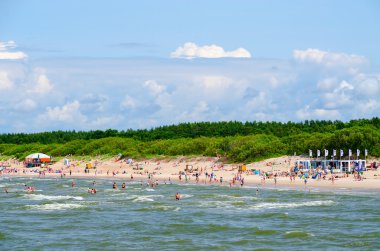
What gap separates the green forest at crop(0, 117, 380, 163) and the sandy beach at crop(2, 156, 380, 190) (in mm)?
2731

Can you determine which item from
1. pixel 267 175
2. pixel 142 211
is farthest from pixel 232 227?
pixel 267 175

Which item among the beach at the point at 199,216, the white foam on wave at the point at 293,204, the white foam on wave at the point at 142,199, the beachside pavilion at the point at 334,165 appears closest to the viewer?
the beach at the point at 199,216

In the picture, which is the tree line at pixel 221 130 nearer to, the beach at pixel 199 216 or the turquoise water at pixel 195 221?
the beach at pixel 199 216

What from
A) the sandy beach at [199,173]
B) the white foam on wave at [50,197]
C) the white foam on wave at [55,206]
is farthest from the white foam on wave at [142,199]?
the sandy beach at [199,173]

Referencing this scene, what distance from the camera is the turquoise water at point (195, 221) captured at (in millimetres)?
33469

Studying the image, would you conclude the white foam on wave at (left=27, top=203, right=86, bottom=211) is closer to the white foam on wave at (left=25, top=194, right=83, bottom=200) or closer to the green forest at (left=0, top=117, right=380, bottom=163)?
the white foam on wave at (left=25, top=194, right=83, bottom=200)

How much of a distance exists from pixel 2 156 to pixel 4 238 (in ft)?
384

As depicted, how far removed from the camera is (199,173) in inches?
3396

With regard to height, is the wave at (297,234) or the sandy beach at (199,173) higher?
the sandy beach at (199,173)

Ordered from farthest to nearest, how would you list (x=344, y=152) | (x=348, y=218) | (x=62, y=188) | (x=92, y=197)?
(x=344, y=152) → (x=62, y=188) → (x=92, y=197) → (x=348, y=218)

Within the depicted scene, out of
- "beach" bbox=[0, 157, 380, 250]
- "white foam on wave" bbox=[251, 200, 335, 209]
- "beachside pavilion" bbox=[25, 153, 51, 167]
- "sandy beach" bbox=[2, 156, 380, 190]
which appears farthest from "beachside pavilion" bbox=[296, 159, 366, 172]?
"beachside pavilion" bbox=[25, 153, 51, 167]

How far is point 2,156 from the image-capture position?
487ft

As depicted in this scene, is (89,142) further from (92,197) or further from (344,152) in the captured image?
(92,197)

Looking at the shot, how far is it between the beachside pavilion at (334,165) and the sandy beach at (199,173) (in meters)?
1.96
